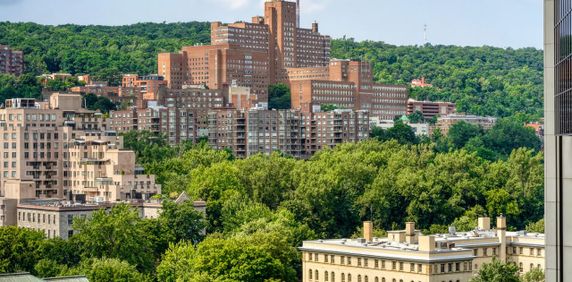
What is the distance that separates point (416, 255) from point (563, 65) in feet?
221

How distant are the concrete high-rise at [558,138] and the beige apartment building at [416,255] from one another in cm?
6213

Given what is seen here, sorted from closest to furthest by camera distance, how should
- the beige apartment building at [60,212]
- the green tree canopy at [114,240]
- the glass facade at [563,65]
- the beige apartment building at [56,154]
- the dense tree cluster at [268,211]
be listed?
the glass facade at [563,65], the dense tree cluster at [268,211], the green tree canopy at [114,240], the beige apartment building at [60,212], the beige apartment building at [56,154]

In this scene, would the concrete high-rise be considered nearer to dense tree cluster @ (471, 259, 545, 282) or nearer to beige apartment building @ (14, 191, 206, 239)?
dense tree cluster @ (471, 259, 545, 282)

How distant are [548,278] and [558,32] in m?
7.42

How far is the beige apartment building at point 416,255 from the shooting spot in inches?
4235

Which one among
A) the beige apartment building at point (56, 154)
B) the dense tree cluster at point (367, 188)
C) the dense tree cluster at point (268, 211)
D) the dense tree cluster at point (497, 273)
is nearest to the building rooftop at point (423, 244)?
the dense tree cluster at point (268, 211)

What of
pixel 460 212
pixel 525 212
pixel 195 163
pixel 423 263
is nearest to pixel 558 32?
pixel 423 263

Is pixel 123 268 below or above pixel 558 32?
below

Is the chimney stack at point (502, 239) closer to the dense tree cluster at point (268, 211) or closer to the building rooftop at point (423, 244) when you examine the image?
the building rooftop at point (423, 244)

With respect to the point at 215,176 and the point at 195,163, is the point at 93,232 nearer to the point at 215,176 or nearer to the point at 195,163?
the point at 215,176

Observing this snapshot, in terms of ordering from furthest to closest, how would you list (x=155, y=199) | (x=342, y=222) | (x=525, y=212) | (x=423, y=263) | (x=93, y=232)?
1. (x=525, y=212)
2. (x=342, y=222)
3. (x=155, y=199)
4. (x=93, y=232)
5. (x=423, y=263)

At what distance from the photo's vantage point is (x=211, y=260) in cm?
11006

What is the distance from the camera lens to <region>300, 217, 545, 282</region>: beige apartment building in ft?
353

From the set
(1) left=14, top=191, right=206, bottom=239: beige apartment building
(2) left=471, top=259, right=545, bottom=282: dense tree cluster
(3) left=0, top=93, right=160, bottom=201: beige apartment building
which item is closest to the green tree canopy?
(1) left=14, top=191, right=206, bottom=239: beige apartment building
